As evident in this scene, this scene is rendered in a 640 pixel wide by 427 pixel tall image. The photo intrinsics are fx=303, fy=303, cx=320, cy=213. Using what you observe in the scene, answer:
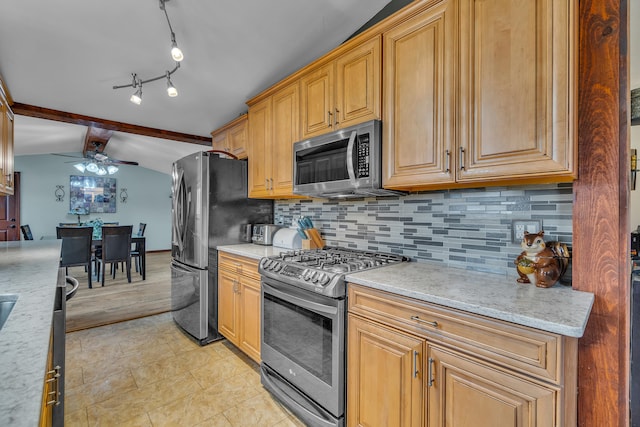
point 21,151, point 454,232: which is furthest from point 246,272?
point 21,151

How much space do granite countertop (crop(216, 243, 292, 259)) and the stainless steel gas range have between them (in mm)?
210

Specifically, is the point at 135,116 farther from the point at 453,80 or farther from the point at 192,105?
the point at 453,80

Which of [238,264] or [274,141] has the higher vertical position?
[274,141]

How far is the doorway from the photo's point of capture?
6.31 metres

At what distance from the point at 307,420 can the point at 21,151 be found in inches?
276

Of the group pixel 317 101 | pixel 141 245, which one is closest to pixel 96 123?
pixel 141 245

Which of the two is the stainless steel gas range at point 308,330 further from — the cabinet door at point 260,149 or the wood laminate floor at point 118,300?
the wood laminate floor at point 118,300

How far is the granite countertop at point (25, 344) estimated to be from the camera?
19.5 inches

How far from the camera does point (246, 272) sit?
2.33m

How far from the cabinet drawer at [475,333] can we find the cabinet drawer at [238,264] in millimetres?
1059

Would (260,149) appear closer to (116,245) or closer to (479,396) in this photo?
(479,396)

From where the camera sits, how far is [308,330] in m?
1.72

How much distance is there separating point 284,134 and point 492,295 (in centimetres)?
188

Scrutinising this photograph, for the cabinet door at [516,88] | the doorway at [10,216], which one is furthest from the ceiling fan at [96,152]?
the cabinet door at [516,88]
